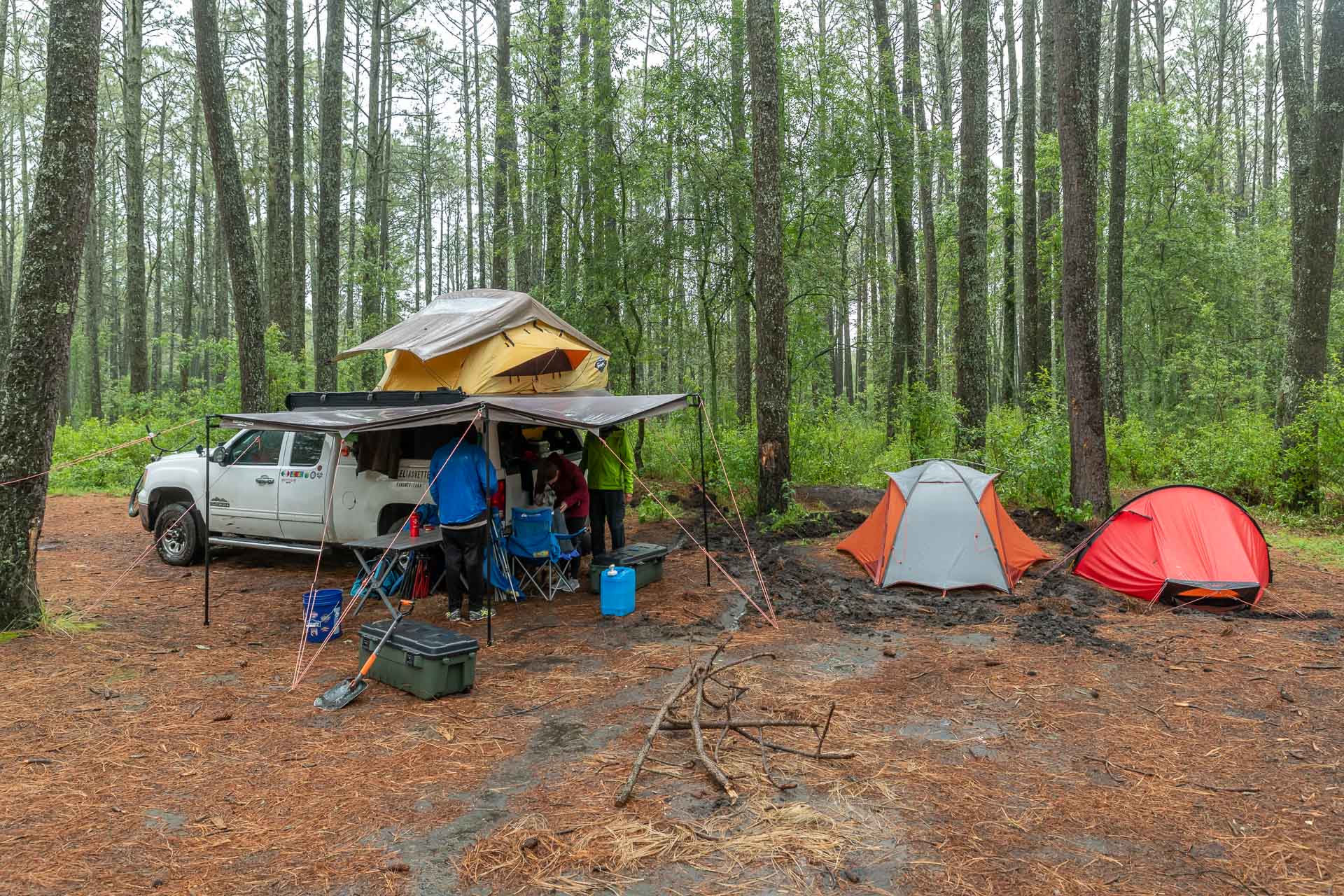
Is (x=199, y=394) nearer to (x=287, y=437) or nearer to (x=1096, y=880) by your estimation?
(x=287, y=437)

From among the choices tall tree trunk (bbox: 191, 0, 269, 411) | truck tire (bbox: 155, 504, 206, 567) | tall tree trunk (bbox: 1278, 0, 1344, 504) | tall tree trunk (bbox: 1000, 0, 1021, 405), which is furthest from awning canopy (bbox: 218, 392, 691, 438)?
tall tree trunk (bbox: 1000, 0, 1021, 405)

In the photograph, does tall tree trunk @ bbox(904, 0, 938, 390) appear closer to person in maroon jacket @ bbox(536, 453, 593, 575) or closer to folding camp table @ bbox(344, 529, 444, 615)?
person in maroon jacket @ bbox(536, 453, 593, 575)

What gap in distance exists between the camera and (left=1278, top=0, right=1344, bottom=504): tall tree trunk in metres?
11.2

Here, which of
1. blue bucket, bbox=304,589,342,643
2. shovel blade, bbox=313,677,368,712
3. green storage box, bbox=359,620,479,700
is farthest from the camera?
blue bucket, bbox=304,589,342,643

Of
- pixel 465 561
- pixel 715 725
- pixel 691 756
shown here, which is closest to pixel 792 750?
pixel 715 725

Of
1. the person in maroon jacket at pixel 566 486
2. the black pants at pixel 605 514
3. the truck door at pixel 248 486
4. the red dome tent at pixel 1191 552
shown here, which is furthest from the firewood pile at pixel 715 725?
the truck door at pixel 248 486

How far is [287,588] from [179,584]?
1.23m

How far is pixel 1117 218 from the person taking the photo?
50.8 ft

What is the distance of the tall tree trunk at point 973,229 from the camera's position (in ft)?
44.4

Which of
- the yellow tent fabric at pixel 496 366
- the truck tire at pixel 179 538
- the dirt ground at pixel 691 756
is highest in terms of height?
the yellow tent fabric at pixel 496 366

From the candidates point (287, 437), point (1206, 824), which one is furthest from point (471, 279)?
point (1206, 824)

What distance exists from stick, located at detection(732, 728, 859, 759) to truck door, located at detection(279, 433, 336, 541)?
19.2ft

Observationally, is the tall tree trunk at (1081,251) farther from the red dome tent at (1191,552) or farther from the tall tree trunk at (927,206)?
the tall tree trunk at (927,206)

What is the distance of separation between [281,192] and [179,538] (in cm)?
851
